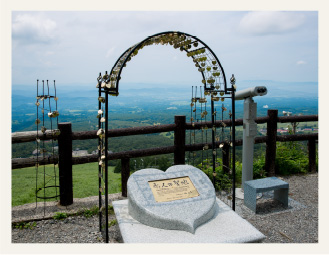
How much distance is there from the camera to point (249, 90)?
4656 millimetres

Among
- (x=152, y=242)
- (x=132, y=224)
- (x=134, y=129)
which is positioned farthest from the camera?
(x=134, y=129)

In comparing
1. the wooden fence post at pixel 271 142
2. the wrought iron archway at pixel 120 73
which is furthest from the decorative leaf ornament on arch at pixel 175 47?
the wooden fence post at pixel 271 142

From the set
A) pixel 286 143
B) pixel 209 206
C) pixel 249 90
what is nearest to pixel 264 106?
pixel 286 143

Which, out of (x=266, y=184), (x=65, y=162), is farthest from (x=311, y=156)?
(x=65, y=162)

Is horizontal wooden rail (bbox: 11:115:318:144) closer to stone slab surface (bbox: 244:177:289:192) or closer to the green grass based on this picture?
the green grass

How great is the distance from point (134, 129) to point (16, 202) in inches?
89.6

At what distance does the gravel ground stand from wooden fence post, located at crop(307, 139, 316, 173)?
143 centimetres

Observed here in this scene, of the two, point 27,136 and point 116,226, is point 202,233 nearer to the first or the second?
point 116,226

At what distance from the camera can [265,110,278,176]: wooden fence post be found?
5.95 m

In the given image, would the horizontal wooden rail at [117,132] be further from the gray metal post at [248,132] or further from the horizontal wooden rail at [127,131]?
the gray metal post at [248,132]

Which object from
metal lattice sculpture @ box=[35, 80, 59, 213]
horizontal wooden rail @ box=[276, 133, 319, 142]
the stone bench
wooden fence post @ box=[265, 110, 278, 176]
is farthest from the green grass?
horizontal wooden rail @ box=[276, 133, 319, 142]

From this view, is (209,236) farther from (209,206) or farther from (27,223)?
(27,223)

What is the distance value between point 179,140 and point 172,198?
5.99 ft

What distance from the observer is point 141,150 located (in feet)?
16.6
